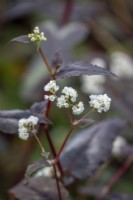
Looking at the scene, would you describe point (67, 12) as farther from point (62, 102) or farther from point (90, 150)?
point (62, 102)

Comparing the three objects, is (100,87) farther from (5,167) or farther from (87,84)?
(5,167)

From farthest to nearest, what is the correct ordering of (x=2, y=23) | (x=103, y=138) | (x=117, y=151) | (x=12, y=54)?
(x=12, y=54)
(x=2, y=23)
(x=117, y=151)
(x=103, y=138)

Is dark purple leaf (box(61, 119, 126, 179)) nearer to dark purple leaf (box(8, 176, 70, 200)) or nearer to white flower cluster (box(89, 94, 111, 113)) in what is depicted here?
dark purple leaf (box(8, 176, 70, 200))

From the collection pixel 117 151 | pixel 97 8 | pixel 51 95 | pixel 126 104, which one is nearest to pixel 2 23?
pixel 97 8

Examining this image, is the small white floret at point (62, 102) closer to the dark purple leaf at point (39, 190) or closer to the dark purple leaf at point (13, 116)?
the dark purple leaf at point (13, 116)

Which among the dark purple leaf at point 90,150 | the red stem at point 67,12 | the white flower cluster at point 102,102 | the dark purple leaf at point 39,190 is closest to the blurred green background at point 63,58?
the red stem at point 67,12

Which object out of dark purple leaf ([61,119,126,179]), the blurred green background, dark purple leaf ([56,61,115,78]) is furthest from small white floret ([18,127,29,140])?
the blurred green background
